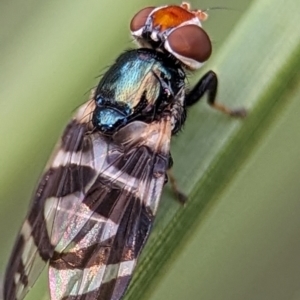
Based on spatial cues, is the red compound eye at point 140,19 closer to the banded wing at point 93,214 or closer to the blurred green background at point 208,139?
the blurred green background at point 208,139

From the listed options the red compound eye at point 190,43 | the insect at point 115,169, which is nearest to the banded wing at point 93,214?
the insect at point 115,169

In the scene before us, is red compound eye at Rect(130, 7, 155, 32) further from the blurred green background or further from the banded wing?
the banded wing

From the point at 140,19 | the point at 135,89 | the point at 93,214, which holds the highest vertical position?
the point at 140,19

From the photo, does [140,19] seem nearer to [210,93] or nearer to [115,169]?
[210,93]

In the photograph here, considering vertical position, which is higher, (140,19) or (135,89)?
(140,19)

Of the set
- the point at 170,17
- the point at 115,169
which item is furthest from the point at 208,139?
the point at 170,17

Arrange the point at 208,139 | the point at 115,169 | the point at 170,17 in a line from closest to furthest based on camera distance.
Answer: the point at 208,139 < the point at 115,169 < the point at 170,17

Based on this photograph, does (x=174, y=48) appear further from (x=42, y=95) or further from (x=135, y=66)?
(x=42, y=95)

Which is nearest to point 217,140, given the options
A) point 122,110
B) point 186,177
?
point 186,177
